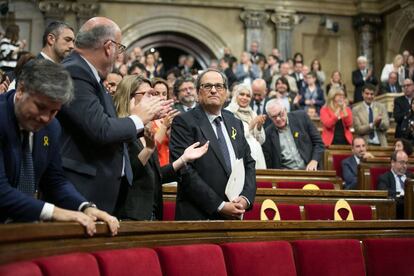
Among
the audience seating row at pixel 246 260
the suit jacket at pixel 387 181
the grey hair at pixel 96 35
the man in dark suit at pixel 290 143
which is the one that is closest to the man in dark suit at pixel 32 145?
the audience seating row at pixel 246 260

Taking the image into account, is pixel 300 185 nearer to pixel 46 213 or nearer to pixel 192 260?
pixel 192 260

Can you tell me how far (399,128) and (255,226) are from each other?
6.69 m

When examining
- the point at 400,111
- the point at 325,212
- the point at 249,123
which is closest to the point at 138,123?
the point at 325,212

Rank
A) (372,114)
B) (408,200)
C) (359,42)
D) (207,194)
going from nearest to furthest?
(207,194) → (408,200) → (372,114) → (359,42)

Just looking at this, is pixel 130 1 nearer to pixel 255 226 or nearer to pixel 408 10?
pixel 408 10

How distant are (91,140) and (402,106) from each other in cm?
739

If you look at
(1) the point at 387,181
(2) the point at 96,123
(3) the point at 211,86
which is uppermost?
(3) the point at 211,86

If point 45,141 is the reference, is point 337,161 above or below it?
below

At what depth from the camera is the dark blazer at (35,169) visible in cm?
219

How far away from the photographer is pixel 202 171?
3.67 metres

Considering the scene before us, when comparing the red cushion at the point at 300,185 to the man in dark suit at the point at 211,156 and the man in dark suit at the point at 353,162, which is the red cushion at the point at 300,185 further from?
the man in dark suit at the point at 211,156

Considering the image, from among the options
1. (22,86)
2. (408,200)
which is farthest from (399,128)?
(22,86)

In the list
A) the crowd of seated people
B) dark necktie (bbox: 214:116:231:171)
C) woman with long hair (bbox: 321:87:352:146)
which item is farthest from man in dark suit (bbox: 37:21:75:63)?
woman with long hair (bbox: 321:87:352:146)

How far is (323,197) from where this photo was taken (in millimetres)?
5004
